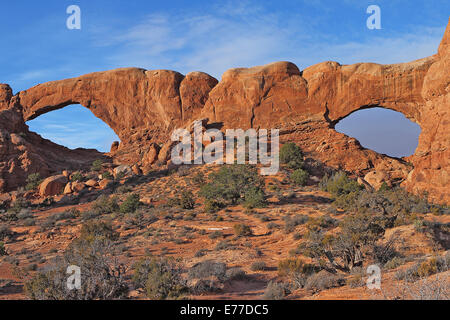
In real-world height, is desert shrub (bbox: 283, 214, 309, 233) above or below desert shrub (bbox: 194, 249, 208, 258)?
above

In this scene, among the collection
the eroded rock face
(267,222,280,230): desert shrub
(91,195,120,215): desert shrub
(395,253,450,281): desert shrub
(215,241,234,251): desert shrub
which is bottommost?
(215,241,234,251): desert shrub

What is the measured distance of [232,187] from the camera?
22078 mm

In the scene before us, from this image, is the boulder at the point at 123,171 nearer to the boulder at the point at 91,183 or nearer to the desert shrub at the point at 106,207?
the boulder at the point at 91,183

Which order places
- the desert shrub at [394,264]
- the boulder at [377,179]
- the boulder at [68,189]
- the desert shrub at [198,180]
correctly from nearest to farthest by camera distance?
the desert shrub at [394,264] < the desert shrub at [198,180] < the boulder at [377,179] < the boulder at [68,189]

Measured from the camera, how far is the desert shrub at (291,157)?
28.7m

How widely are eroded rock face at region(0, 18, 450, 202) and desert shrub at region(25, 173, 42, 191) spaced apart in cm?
91

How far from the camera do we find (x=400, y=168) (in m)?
29.8

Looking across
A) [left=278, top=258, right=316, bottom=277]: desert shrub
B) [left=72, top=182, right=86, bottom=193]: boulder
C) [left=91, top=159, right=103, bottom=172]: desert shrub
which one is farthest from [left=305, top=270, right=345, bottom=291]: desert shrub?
[left=91, top=159, right=103, bottom=172]: desert shrub

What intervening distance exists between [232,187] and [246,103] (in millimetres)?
15006

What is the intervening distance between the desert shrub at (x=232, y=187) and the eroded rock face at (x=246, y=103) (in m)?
10.2

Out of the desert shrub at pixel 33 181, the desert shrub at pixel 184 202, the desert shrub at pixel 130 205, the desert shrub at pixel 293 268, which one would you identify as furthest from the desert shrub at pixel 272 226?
the desert shrub at pixel 33 181

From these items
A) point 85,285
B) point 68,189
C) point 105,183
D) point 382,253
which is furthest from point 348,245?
point 68,189

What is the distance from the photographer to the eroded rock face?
3039 cm

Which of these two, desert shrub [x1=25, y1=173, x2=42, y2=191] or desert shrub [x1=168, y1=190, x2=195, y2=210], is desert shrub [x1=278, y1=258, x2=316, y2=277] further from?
desert shrub [x1=25, y1=173, x2=42, y2=191]
